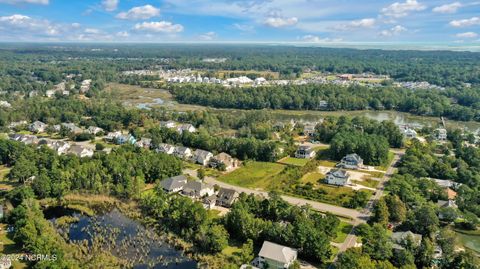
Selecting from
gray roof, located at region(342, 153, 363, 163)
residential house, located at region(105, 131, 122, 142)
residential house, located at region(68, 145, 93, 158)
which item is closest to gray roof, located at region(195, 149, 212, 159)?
residential house, located at region(68, 145, 93, 158)

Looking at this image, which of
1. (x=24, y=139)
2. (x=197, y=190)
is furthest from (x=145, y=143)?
(x=197, y=190)

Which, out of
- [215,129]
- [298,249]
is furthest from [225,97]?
[298,249]

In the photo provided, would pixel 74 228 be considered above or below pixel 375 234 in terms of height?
below

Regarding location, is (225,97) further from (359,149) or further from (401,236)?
(401,236)

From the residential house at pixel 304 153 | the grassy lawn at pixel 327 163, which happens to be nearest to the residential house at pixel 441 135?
the grassy lawn at pixel 327 163

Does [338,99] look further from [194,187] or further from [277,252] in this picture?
[277,252]

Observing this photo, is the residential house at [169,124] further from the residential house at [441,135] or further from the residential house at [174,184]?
the residential house at [441,135]
